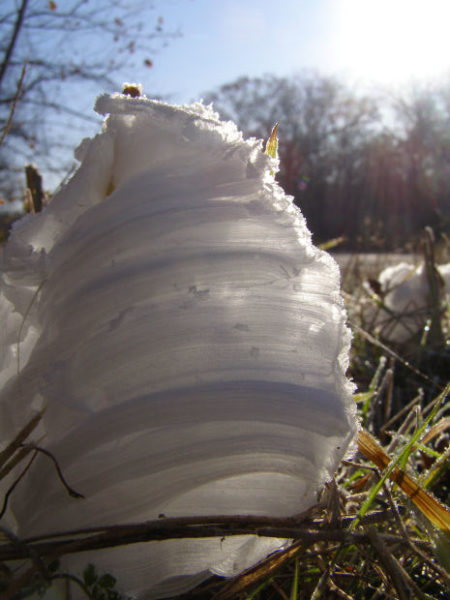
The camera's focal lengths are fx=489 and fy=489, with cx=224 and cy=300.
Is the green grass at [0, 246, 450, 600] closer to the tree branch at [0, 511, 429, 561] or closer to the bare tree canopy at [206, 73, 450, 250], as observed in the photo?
the tree branch at [0, 511, 429, 561]

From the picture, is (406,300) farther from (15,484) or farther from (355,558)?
(15,484)

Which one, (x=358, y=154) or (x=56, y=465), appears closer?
(x=56, y=465)

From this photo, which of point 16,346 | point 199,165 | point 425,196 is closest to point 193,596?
point 16,346

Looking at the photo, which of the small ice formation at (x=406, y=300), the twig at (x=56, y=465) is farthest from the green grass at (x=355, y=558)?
the small ice formation at (x=406, y=300)

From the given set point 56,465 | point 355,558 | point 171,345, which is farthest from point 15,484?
point 355,558

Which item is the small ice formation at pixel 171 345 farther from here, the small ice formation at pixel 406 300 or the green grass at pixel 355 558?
the small ice formation at pixel 406 300

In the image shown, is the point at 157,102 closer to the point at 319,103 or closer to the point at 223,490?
the point at 223,490
